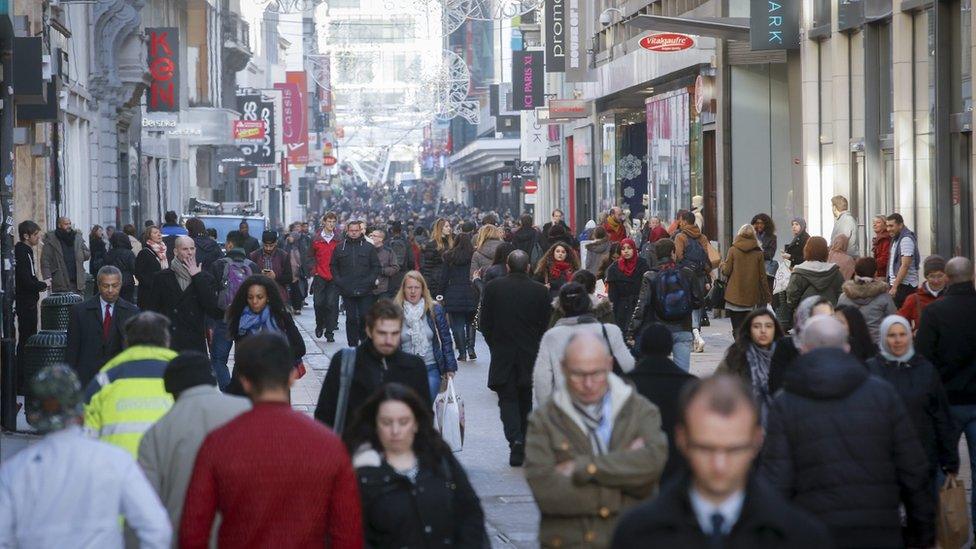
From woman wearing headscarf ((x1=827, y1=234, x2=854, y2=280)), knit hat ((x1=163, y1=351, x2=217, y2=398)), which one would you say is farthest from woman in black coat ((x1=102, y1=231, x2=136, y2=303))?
knit hat ((x1=163, y1=351, x2=217, y2=398))

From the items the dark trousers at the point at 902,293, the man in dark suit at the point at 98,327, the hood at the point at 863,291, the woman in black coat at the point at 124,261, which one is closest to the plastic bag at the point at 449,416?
the man in dark suit at the point at 98,327

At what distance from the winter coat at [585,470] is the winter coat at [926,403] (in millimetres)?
2719

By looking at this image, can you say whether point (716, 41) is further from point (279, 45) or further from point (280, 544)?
point (279, 45)

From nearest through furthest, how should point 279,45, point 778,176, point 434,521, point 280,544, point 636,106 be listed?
point 280,544
point 434,521
point 778,176
point 636,106
point 279,45

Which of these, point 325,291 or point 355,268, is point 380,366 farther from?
point 325,291

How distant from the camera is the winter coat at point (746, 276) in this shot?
18125mm

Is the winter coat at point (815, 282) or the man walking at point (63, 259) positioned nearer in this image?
the winter coat at point (815, 282)

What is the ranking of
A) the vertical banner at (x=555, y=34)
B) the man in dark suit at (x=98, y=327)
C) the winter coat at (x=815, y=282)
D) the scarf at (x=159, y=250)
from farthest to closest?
the vertical banner at (x=555, y=34), the scarf at (x=159, y=250), the winter coat at (x=815, y=282), the man in dark suit at (x=98, y=327)

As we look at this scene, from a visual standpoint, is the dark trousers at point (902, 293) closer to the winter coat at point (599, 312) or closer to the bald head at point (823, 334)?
the winter coat at point (599, 312)

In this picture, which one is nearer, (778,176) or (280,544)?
(280,544)

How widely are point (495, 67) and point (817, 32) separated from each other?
8444 centimetres

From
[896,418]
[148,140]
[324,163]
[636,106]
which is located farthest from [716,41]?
[324,163]

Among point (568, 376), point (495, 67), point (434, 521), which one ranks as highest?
point (495, 67)

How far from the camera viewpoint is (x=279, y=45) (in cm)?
10850
